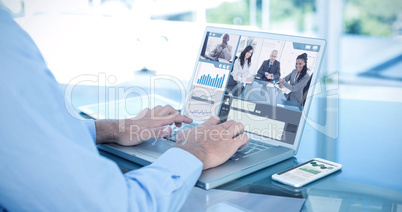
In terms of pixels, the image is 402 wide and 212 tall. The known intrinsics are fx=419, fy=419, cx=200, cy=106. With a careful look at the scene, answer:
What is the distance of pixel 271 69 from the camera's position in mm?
1280

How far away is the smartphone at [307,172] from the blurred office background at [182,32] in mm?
604

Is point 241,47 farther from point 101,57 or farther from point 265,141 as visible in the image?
point 101,57

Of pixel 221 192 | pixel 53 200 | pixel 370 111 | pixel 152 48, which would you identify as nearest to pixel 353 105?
pixel 370 111

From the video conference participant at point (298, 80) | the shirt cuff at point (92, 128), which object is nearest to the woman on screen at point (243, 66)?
the video conference participant at point (298, 80)

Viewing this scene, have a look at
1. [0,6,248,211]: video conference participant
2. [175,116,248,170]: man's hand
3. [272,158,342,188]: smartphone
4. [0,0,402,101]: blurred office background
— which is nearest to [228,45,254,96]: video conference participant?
[175,116,248,170]: man's hand

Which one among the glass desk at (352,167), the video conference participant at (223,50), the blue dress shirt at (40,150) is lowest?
the glass desk at (352,167)

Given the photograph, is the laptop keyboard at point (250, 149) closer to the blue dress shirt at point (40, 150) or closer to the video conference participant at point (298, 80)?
the video conference participant at point (298, 80)

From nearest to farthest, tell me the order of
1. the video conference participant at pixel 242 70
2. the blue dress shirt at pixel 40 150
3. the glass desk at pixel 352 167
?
1. the blue dress shirt at pixel 40 150
2. the glass desk at pixel 352 167
3. the video conference participant at pixel 242 70

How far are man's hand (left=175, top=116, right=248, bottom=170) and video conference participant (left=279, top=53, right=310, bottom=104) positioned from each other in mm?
199

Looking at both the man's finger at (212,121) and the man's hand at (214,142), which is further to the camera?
the man's finger at (212,121)

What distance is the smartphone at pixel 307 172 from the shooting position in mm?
1001

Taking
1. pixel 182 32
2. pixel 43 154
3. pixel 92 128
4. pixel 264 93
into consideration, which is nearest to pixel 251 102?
pixel 264 93

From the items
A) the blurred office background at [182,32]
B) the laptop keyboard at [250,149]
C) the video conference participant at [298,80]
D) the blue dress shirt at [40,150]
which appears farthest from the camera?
the blurred office background at [182,32]

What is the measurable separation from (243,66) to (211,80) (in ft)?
Answer: 0.44
